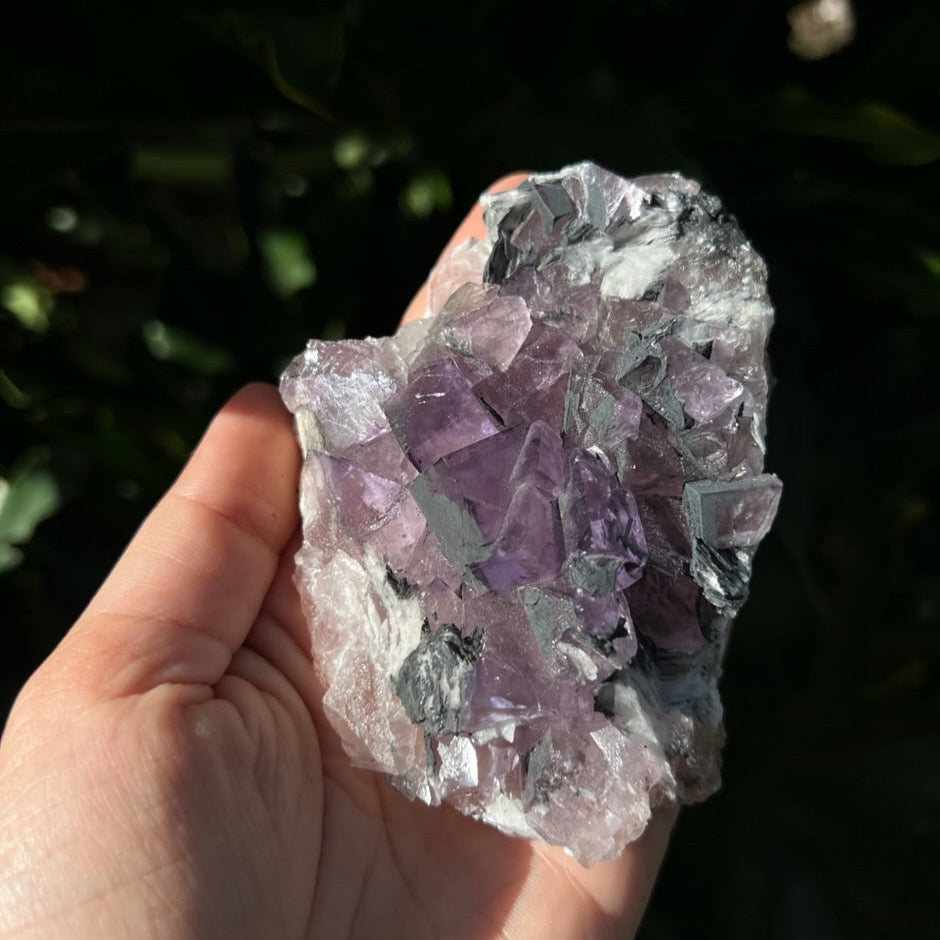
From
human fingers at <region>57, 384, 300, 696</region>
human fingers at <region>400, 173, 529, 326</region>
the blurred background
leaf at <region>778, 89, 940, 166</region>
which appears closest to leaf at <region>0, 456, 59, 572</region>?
the blurred background

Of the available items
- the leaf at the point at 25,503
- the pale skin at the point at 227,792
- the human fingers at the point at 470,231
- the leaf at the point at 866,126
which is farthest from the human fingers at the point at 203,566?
the leaf at the point at 866,126

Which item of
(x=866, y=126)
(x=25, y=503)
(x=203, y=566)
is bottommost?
(x=25, y=503)

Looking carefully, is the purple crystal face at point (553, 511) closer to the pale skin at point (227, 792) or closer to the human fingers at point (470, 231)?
the pale skin at point (227, 792)

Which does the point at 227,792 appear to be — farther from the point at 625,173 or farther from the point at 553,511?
the point at 625,173

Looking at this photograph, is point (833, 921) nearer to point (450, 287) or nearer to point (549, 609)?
point (549, 609)

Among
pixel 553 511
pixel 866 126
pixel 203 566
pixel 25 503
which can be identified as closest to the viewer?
pixel 553 511

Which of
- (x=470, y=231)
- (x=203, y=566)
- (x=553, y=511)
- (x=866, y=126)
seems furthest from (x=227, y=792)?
(x=866, y=126)
